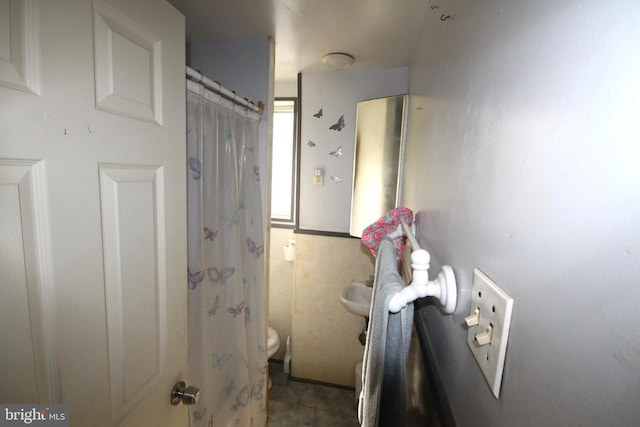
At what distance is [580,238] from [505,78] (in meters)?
0.26

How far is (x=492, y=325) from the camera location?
0.37 m

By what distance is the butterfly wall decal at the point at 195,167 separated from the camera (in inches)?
41.7

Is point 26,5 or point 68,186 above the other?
point 26,5

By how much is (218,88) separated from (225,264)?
0.79 metres

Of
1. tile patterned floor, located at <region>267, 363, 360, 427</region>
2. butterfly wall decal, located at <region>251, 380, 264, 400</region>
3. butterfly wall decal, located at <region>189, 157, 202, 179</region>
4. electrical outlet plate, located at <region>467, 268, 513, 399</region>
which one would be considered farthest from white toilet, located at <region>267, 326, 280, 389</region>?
electrical outlet plate, located at <region>467, 268, 513, 399</region>

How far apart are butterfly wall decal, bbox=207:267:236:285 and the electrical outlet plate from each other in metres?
1.06

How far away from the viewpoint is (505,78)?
0.38 metres

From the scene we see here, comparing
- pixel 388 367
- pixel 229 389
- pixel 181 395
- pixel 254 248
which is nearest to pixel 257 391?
pixel 229 389

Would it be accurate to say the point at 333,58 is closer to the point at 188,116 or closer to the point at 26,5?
the point at 188,116

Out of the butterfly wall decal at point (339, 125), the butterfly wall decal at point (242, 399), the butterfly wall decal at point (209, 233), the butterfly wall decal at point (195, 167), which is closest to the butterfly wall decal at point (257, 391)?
the butterfly wall decal at point (242, 399)

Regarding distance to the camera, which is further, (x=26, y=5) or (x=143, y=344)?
(x=143, y=344)

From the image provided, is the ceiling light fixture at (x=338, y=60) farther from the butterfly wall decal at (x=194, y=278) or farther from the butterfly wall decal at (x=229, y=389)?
the butterfly wall decal at (x=229, y=389)

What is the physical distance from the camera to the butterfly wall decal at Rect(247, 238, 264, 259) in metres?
1.51

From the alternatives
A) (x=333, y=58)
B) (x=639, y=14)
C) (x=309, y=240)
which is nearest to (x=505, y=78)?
(x=639, y=14)
